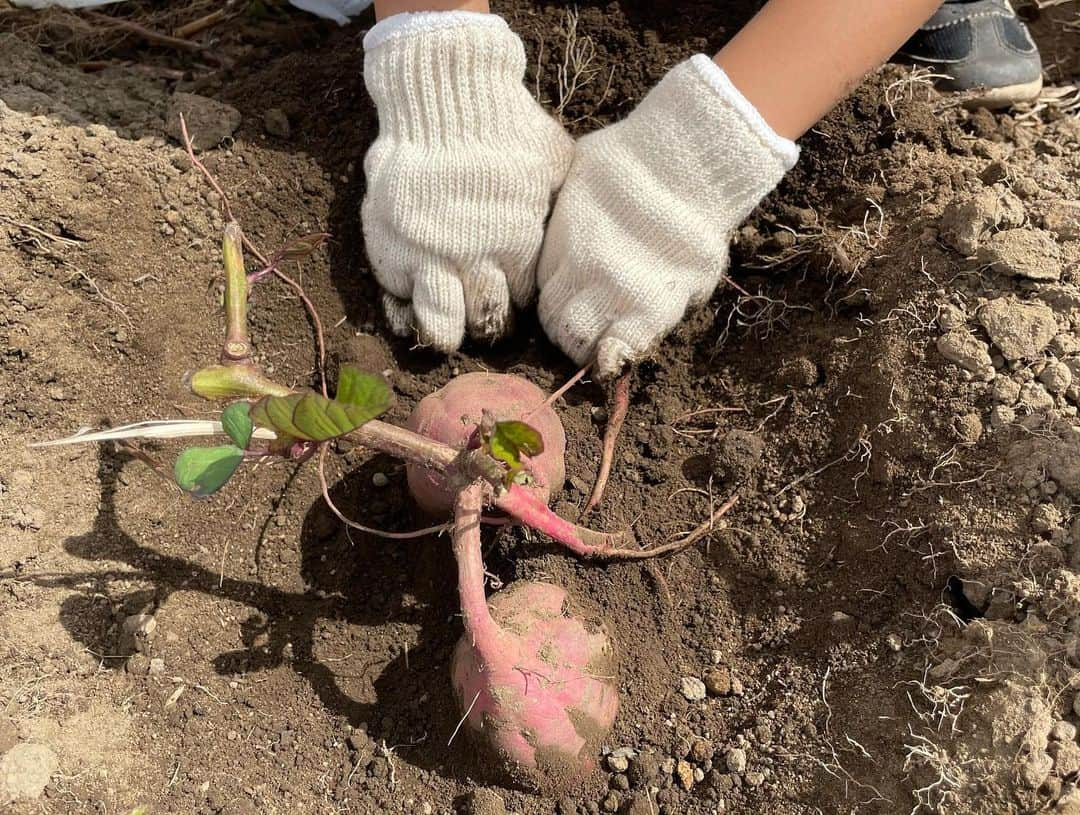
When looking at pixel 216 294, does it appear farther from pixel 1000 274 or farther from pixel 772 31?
pixel 1000 274

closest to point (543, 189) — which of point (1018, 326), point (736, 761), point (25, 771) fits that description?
point (1018, 326)

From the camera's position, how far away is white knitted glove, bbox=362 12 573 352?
4.55 feet

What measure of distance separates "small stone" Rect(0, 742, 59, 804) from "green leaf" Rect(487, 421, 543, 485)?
2.92 feet

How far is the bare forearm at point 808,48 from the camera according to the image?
130 centimetres

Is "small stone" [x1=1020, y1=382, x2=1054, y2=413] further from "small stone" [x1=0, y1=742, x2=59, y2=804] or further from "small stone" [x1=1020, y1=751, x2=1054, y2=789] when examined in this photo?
"small stone" [x1=0, y1=742, x2=59, y2=804]

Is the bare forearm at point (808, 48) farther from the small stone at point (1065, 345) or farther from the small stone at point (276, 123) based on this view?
the small stone at point (276, 123)

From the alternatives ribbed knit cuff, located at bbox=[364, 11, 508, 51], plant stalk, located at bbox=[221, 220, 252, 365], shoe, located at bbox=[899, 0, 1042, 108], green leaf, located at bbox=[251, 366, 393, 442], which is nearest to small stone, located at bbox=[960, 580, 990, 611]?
green leaf, located at bbox=[251, 366, 393, 442]

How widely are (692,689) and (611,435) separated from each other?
0.47 meters

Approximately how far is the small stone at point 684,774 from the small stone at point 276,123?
1.48 meters

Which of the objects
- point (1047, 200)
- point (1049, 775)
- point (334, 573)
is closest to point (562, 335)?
point (334, 573)

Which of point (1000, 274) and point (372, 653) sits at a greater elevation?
point (1000, 274)

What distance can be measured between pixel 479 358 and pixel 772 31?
826 millimetres

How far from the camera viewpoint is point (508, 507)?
117cm

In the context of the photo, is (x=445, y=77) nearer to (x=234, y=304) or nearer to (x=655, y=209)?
(x=655, y=209)
